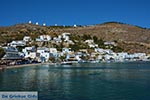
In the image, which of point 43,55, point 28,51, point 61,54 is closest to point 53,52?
point 61,54

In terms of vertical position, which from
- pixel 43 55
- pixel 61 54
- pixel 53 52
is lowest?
pixel 43 55

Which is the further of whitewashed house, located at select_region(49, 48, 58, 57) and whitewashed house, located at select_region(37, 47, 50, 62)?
whitewashed house, located at select_region(49, 48, 58, 57)

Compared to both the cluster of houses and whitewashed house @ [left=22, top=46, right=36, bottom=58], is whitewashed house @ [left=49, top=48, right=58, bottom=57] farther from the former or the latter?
whitewashed house @ [left=22, top=46, right=36, bottom=58]

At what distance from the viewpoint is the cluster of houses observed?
13188 cm

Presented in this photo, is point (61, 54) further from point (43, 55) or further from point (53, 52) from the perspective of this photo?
point (43, 55)

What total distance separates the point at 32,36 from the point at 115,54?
48.4 m

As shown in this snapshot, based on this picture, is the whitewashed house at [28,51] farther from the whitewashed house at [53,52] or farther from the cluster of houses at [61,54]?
the whitewashed house at [53,52]

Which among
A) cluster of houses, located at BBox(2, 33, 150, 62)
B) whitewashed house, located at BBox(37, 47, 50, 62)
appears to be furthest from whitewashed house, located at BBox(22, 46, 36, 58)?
whitewashed house, located at BBox(37, 47, 50, 62)

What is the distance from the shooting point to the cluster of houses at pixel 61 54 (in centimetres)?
13188

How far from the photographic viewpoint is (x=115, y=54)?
18112 centimetres

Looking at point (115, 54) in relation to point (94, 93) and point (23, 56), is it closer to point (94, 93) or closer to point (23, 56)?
point (23, 56)

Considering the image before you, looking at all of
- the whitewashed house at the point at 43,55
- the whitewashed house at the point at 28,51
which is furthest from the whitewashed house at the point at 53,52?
the whitewashed house at the point at 28,51

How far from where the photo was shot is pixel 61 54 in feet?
493

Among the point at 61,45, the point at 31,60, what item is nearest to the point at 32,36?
the point at 61,45
